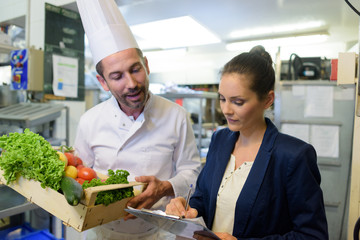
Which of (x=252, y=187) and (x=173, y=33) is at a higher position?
(x=173, y=33)

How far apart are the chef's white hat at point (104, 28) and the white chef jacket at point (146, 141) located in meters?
0.30

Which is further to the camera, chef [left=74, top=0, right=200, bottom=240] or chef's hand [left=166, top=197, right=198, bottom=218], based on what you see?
chef [left=74, top=0, right=200, bottom=240]

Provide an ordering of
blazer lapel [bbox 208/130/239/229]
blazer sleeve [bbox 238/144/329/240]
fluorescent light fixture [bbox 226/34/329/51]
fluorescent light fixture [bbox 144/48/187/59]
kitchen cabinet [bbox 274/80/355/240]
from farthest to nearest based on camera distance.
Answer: fluorescent light fixture [bbox 144/48/187/59] < fluorescent light fixture [bbox 226/34/329/51] < kitchen cabinet [bbox 274/80/355/240] < blazer lapel [bbox 208/130/239/229] < blazer sleeve [bbox 238/144/329/240]

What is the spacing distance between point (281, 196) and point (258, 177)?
10cm

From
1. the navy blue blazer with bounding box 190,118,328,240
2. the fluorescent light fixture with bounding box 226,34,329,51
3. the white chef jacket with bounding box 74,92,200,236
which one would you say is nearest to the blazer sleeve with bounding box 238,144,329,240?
the navy blue blazer with bounding box 190,118,328,240

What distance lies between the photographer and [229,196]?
113 cm

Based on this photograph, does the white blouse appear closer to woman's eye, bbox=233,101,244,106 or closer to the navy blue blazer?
the navy blue blazer

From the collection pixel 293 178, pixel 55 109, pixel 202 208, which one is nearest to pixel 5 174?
pixel 202 208

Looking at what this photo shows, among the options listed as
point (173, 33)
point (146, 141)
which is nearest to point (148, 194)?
point (146, 141)

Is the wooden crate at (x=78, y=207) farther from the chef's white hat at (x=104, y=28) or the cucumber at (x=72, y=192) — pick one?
the chef's white hat at (x=104, y=28)

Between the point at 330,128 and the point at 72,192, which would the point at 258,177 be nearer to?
the point at 72,192

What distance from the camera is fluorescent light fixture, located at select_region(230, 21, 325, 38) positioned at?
4937 mm

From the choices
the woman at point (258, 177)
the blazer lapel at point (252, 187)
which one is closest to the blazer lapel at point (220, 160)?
the woman at point (258, 177)

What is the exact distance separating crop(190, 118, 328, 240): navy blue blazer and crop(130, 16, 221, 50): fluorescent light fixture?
376 centimetres
